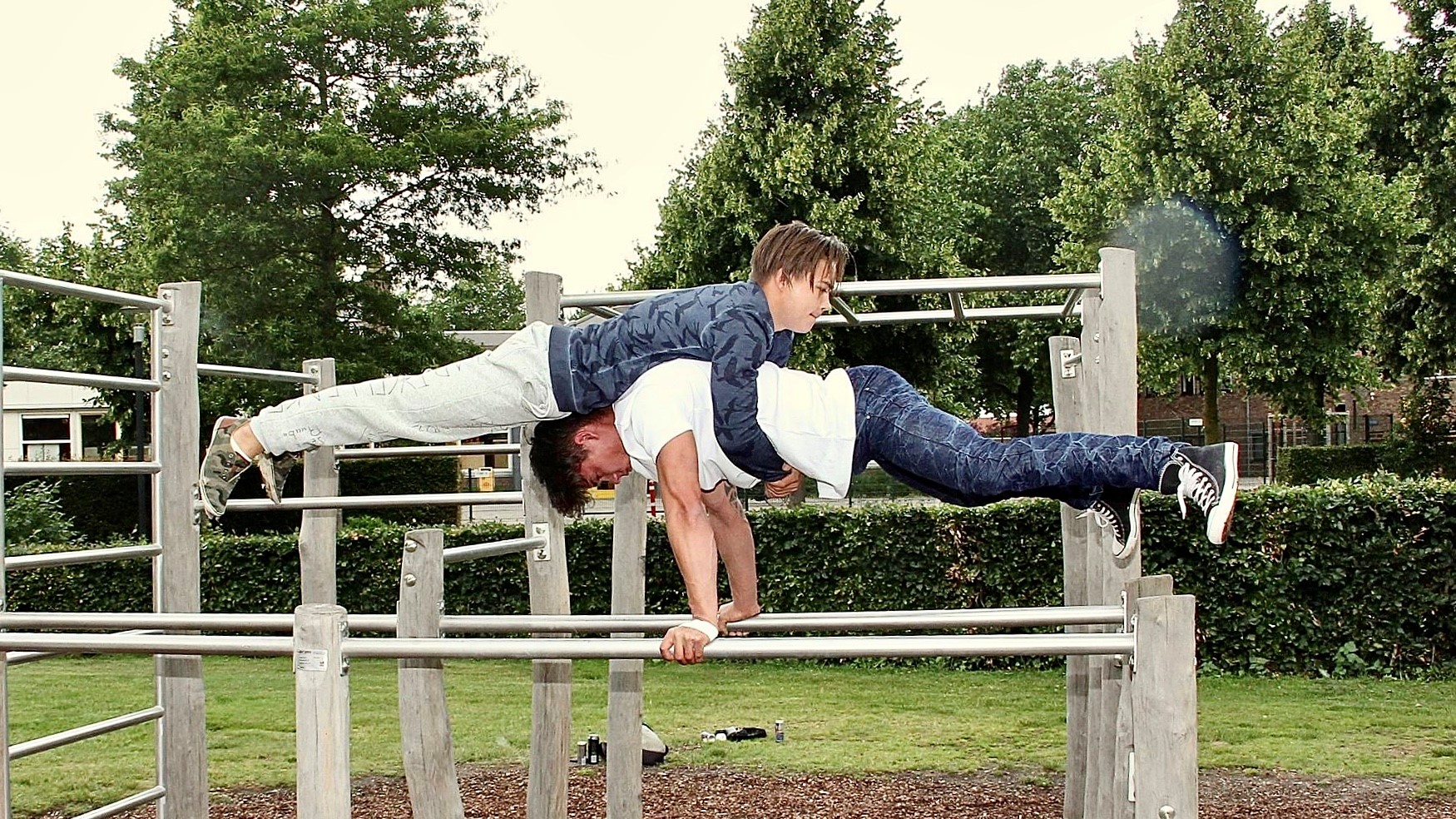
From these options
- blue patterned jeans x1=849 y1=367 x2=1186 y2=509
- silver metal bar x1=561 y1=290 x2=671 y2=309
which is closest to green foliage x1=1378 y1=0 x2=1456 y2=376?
silver metal bar x1=561 y1=290 x2=671 y2=309

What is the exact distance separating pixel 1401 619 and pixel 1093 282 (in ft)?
19.6

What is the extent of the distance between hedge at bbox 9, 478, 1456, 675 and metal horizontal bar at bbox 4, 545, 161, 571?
527 centimetres

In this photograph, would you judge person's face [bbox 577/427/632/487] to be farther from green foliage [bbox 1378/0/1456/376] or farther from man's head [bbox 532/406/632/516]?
green foliage [bbox 1378/0/1456/376]

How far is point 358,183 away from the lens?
1647cm

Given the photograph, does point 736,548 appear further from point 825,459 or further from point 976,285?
point 976,285

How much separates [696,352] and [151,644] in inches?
56.4

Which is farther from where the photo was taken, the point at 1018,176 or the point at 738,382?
the point at 1018,176

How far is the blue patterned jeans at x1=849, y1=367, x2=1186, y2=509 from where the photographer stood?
3.16m

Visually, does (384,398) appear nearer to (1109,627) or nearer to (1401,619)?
(1109,627)

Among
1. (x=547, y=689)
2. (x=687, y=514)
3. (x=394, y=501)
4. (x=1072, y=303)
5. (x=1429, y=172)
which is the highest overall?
(x=1429, y=172)

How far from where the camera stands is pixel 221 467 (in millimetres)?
3631

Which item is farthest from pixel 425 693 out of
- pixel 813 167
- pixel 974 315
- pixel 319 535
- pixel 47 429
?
pixel 47 429

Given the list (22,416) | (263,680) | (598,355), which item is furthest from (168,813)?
(22,416)

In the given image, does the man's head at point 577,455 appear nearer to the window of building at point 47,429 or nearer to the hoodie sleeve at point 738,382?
the hoodie sleeve at point 738,382
